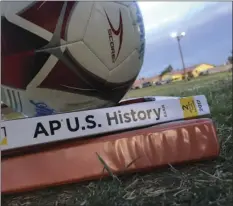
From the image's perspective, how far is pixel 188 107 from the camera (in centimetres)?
150

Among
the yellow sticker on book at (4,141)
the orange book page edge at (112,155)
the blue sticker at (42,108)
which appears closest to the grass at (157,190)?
the orange book page edge at (112,155)

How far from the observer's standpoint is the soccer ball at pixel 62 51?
4.71 ft

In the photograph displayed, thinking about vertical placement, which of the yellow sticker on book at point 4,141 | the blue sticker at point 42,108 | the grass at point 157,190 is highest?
the blue sticker at point 42,108

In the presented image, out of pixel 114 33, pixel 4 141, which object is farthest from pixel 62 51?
pixel 4 141

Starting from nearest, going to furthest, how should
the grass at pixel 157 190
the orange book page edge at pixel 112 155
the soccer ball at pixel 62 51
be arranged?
the grass at pixel 157 190
the orange book page edge at pixel 112 155
the soccer ball at pixel 62 51

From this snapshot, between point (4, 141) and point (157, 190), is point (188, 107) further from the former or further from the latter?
point (4, 141)

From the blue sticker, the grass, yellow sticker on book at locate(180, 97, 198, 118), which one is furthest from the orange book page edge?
the blue sticker

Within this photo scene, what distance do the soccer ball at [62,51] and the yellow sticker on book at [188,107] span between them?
0.86 feet

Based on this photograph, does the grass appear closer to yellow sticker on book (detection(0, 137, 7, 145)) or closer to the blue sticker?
yellow sticker on book (detection(0, 137, 7, 145))

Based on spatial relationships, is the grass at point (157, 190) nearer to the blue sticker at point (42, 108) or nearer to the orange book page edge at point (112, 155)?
the orange book page edge at point (112, 155)

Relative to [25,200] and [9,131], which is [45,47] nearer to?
[9,131]

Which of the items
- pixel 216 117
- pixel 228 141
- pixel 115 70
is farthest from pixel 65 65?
pixel 216 117

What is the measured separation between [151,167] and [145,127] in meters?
0.17

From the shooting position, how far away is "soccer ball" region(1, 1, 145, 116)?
1436mm
